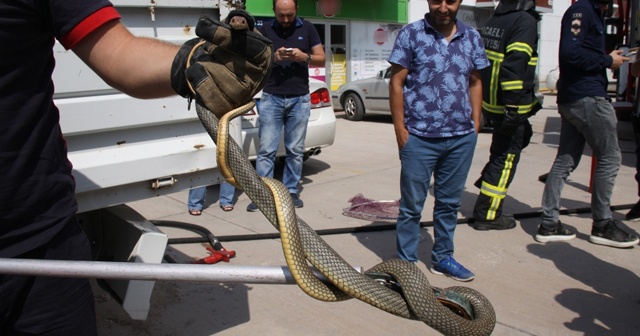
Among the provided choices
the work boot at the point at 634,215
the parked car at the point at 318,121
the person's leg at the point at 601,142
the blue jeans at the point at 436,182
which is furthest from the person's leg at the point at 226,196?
the work boot at the point at 634,215

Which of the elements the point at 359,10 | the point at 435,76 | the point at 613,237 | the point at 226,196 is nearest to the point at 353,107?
the point at 359,10

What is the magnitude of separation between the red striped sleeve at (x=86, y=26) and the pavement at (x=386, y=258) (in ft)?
6.93

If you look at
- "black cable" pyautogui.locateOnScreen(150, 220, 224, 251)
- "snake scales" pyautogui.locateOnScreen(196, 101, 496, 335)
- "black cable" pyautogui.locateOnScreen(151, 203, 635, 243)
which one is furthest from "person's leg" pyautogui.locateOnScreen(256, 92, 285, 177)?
"snake scales" pyautogui.locateOnScreen(196, 101, 496, 335)

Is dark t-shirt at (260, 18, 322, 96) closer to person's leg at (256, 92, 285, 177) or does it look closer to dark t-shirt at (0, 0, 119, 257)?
person's leg at (256, 92, 285, 177)

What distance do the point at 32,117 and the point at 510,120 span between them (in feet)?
12.8

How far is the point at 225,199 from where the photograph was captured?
18.4 ft

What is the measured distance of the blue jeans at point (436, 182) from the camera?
3.76m

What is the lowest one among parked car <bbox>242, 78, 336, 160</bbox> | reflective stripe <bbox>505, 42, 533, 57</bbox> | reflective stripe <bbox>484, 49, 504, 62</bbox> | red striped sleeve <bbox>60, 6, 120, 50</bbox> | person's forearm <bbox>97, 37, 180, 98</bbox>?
parked car <bbox>242, 78, 336, 160</bbox>

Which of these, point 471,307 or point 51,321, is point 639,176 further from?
point 51,321

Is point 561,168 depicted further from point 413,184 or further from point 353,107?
point 353,107

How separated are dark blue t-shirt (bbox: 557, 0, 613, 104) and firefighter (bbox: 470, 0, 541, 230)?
251 mm

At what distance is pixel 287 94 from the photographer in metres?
5.52

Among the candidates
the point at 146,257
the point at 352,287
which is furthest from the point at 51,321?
the point at 146,257

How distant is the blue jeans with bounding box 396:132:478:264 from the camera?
3762 mm
